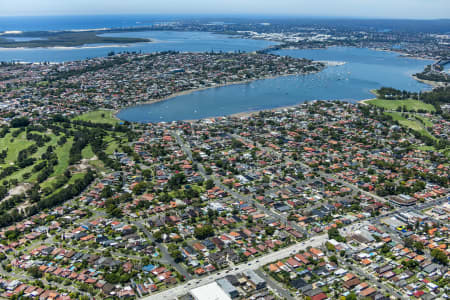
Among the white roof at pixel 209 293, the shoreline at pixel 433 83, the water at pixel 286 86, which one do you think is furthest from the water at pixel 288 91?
the white roof at pixel 209 293

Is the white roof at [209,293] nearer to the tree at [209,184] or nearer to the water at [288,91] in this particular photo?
the tree at [209,184]

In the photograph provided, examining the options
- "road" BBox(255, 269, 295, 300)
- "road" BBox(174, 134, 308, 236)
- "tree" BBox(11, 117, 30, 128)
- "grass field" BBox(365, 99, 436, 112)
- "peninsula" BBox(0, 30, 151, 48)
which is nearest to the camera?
"road" BBox(255, 269, 295, 300)

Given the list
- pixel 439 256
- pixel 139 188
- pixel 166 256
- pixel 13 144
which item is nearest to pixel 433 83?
pixel 439 256

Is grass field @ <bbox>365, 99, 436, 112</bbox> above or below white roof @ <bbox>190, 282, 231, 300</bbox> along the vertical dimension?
above

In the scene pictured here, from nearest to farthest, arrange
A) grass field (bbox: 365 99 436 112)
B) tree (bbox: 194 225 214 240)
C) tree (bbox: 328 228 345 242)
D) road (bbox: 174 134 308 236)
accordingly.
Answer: tree (bbox: 328 228 345 242), tree (bbox: 194 225 214 240), road (bbox: 174 134 308 236), grass field (bbox: 365 99 436 112)

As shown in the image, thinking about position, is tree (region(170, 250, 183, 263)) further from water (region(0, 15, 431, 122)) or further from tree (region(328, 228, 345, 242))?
water (region(0, 15, 431, 122))

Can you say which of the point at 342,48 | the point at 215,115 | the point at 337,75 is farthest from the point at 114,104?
the point at 342,48

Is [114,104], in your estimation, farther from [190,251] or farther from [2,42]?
[2,42]

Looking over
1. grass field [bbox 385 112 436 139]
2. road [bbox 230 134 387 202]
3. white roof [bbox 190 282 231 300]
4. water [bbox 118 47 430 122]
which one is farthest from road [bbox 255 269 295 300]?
grass field [bbox 385 112 436 139]
